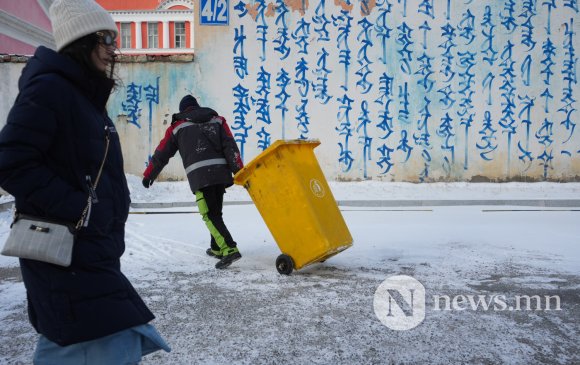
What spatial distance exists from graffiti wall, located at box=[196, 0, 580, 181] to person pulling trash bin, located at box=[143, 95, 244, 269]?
538 centimetres

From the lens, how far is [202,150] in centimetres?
547

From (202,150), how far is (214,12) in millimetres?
6142

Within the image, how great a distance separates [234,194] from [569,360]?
8.01m

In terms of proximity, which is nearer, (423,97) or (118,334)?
(118,334)

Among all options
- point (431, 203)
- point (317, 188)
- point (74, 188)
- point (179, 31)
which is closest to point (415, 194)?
point (431, 203)

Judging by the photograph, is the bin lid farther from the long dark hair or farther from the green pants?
the long dark hair

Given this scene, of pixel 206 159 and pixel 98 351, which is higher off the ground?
pixel 206 159

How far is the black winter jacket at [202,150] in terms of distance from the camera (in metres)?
5.44

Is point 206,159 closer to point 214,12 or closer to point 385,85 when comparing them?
point 214,12

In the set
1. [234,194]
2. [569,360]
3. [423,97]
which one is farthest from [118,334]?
[423,97]

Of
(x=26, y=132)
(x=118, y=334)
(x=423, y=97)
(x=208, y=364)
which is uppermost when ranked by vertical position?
(x=423, y=97)

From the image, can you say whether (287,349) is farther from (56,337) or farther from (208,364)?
(56,337)

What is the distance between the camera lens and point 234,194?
1059cm


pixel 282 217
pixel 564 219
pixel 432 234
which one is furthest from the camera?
pixel 564 219
